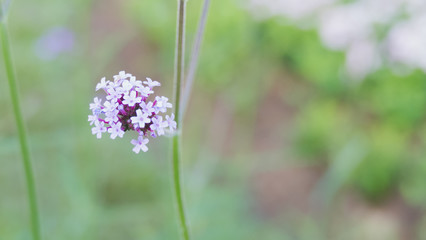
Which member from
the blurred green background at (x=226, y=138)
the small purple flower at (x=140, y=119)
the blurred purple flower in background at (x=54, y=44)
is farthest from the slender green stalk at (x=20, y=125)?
the blurred purple flower in background at (x=54, y=44)

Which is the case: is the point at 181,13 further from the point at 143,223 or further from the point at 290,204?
the point at 290,204

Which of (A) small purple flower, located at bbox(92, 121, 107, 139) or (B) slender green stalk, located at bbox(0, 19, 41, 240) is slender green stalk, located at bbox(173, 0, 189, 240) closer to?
(A) small purple flower, located at bbox(92, 121, 107, 139)

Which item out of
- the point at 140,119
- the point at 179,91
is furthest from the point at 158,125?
the point at 179,91

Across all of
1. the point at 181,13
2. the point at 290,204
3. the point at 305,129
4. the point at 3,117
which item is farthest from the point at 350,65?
the point at 181,13

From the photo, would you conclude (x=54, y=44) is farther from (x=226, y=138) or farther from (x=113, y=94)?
(x=113, y=94)

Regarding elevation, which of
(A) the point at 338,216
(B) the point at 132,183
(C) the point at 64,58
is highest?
(C) the point at 64,58

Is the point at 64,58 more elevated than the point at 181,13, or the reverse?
the point at 64,58

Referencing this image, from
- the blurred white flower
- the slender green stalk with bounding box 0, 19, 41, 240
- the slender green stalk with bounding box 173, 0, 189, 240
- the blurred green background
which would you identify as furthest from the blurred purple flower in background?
the slender green stalk with bounding box 173, 0, 189, 240
